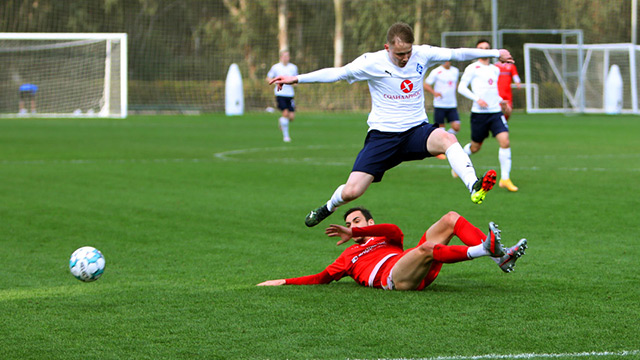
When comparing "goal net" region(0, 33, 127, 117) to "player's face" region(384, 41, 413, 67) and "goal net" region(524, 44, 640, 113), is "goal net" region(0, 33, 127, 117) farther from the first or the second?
"player's face" region(384, 41, 413, 67)

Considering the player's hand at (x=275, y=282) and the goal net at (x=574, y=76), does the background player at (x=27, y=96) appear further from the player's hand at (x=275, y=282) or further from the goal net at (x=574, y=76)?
the player's hand at (x=275, y=282)

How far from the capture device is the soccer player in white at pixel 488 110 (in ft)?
47.4

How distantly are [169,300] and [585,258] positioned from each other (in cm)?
404

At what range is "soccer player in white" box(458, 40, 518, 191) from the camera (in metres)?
14.4

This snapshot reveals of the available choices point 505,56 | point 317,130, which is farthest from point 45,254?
point 317,130

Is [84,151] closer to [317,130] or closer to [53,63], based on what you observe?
[317,130]

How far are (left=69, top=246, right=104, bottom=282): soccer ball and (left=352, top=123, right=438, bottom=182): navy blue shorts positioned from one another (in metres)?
2.63

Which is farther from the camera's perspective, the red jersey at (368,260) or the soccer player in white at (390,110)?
the soccer player in white at (390,110)

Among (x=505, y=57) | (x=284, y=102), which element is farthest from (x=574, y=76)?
(x=505, y=57)

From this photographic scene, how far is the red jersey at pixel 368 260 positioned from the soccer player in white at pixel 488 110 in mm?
7291

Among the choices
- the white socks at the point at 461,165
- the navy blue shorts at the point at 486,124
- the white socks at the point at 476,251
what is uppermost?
the navy blue shorts at the point at 486,124

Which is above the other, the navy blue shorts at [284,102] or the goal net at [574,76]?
the goal net at [574,76]

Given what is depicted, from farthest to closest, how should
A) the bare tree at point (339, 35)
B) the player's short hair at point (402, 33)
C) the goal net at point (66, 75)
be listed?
the bare tree at point (339, 35), the goal net at point (66, 75), the player's short hair at point (402, 33)

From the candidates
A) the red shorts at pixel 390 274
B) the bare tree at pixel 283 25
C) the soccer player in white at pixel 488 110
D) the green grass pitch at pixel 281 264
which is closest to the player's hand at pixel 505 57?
the green grass pitch at pixel 281 264
